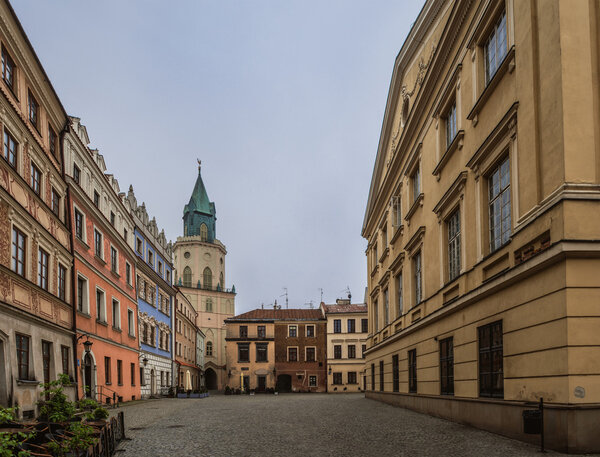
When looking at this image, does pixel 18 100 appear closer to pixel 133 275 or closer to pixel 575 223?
pixel 575 223

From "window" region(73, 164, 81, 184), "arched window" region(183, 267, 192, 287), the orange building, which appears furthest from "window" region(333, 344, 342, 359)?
"window" region(73, 164, 81, 184)

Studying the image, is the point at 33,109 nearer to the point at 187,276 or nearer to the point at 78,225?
the point at 78,225

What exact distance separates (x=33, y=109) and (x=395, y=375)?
18064 millimetres

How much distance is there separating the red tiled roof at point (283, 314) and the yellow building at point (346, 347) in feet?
7.22

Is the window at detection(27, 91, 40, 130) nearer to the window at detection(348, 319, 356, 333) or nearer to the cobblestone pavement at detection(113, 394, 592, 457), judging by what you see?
the cobblestone pavement at detection(113, 394, 592, 457)

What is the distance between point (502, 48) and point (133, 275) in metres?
26.8

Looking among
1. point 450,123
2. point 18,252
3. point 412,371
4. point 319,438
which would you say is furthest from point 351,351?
point 319,438

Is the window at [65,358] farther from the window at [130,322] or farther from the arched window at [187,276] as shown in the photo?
the arched window at [187,276]

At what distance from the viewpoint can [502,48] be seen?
41.6 ft

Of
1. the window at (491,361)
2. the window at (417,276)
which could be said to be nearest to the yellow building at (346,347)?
the window at (417,276)

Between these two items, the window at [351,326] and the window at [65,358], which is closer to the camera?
the window at [65,358]

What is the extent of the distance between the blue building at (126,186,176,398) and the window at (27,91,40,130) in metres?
14.3

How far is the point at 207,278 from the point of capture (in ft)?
286

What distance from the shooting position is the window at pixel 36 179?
1862 centimetres
